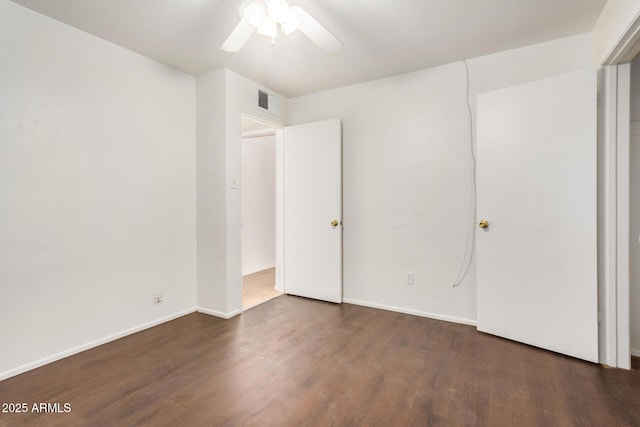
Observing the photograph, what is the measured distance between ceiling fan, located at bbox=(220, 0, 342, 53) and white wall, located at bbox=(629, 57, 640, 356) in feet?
7.40

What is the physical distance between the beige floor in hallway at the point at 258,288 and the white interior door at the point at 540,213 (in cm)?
236

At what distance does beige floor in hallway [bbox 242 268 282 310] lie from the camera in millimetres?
3671

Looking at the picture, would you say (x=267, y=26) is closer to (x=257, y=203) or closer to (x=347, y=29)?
(x=347, y=29)

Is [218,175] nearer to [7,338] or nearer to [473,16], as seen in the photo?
[7,338]

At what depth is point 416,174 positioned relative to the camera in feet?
10.3

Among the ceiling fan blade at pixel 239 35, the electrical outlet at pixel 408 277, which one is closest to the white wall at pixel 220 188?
the ceiling fan blade at pixel 239 35

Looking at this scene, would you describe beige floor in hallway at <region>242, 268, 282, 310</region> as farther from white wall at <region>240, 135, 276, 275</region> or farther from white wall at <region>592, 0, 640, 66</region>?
white wall at <region>592, 0, 640, 66</region>

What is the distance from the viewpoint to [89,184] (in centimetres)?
246

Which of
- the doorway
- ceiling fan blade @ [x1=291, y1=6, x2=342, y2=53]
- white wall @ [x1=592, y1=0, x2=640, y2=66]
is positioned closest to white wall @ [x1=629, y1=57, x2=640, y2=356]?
white wall @ [x1=592, y1=0, x2=640, y2=66]

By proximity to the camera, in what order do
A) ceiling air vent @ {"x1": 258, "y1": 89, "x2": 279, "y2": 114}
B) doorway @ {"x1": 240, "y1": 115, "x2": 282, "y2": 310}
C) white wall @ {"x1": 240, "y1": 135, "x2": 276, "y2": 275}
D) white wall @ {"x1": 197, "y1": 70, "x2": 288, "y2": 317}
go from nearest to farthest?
white wall @ {"x1": 197, "y1": 70, "x2": 288, "y2": 317}
ceiling air vent @ {"x1": 258, "y1": 89, "x2": 279, "y2": 114}
doorway @ {"x1": 240, "y1": 115, "x2": 282, "y2": 310}
white wall @ {"x1": 240, "y1": 135, "x2": 276, "y2": 275}

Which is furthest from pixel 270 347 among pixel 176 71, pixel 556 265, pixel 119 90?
pixel 176 71

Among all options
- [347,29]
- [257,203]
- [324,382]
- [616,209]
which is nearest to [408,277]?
[324,382]

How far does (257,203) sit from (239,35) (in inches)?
146

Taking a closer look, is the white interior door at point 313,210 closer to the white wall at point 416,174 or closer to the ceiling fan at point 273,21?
the white wall at point 416,174
